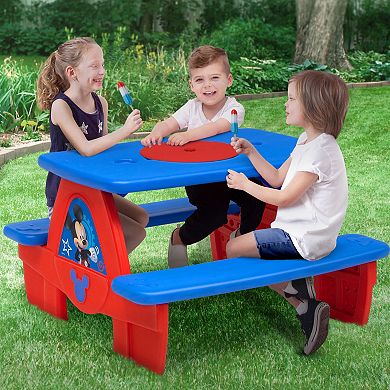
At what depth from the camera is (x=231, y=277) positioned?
3.57 metres

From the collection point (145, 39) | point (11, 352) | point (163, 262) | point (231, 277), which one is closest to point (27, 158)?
point (163, 262)

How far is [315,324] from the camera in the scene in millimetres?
3768

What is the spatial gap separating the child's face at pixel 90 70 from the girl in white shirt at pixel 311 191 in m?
0.96

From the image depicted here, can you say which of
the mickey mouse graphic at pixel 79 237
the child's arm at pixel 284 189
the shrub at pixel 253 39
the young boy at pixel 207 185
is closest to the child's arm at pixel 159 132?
the young boy at pixel 207 185

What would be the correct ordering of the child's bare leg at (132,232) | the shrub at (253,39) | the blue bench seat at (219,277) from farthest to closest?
the shrub at (253,39) → the child's bare leg at (132,232) → the blue bench seat at (219,277)

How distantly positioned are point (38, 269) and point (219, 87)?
4.10 feet

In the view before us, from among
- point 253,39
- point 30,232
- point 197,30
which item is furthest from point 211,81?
point 197,30

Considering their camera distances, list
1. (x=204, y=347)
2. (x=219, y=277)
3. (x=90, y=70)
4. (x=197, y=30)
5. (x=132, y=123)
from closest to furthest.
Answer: (x=219, y=277), (x=204, y=347), (x=132, y=123), (x=90, y=70), (x=197, y=30)

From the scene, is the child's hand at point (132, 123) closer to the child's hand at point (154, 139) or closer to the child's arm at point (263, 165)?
the child's hand at point (154, 139)

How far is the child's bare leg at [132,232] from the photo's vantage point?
440 cm

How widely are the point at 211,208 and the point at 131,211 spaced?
0.39 metres

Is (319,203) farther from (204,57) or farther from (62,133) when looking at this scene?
(62,133)

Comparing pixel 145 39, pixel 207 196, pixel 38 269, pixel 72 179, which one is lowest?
pixel 145 39

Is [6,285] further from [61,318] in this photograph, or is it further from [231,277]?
[231,277]
